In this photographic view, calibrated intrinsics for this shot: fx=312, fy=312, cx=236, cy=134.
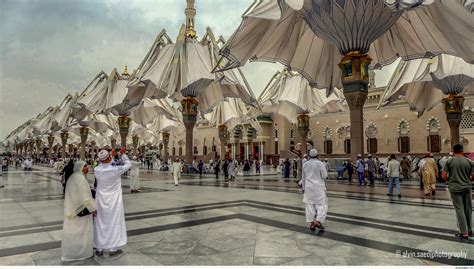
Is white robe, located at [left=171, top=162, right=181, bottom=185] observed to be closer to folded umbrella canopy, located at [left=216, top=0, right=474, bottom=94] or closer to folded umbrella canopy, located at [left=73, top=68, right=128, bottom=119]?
folded umbrella canopy, located at [left=216, top=0, right=474, bottom=94]

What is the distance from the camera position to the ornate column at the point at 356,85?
12758 mm

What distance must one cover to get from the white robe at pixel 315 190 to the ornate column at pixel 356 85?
8.05 m

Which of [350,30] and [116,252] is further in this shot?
[350,30]

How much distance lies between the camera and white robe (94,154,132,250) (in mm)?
4078

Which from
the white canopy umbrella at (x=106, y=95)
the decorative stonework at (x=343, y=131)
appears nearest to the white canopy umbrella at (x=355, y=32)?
the white canopy umbrella at (x=106, y=95)

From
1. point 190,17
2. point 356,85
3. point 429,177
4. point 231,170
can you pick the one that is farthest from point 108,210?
point 190,17

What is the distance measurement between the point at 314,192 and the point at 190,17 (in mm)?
24582

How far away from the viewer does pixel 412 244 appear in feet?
14.4

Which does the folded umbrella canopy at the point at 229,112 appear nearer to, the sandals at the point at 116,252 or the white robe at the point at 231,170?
the white robe at the point at 231,170

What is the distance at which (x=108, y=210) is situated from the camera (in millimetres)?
4199

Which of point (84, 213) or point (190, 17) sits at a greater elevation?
point (190, 17)

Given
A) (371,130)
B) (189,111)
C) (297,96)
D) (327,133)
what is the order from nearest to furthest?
(189,111) < (297,96) < (371,130) < (327,133)

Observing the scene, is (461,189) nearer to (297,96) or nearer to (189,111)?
(189,111)

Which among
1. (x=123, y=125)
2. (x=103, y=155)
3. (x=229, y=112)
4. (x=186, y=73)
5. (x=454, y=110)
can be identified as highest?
(x=186, y=73)
